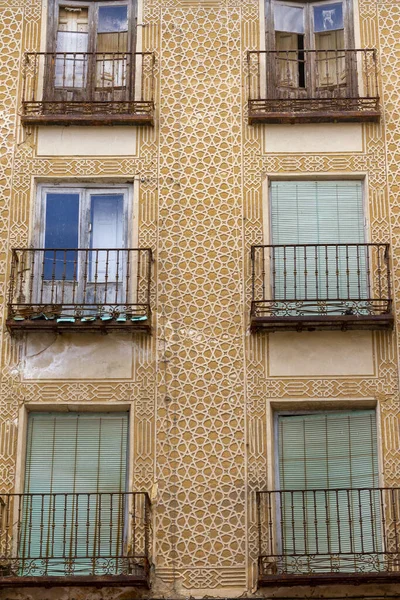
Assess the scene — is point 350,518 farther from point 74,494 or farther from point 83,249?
point 83,249

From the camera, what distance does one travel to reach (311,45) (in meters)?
18.4

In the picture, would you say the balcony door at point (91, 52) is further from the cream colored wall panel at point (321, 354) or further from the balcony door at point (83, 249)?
the cream colored wall panel at point (321, 354)

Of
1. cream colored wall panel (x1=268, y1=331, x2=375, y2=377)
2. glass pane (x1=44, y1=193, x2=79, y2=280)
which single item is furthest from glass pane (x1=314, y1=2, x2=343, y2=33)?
cream colored wall panel (x1=268, y1=331, x2=375, y2=377)

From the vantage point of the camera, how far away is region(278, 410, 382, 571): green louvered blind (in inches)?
622

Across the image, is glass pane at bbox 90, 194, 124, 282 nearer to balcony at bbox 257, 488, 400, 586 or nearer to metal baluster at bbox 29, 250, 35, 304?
metal baluster at bbox 29, 250, 35, 304

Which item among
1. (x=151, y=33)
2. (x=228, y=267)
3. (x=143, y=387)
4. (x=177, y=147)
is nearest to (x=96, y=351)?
(x=143, y=387)

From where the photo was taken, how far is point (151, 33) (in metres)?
18.4

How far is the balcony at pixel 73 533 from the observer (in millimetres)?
15602

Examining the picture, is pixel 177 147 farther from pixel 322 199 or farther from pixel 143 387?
pixel 143 387

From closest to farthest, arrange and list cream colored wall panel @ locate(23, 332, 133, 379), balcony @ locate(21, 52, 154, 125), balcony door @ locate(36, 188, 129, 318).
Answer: cream colored wall panel @ locate(23, 332, 133, 379) → balcony door @ locate(36, 188, 129, 318) → balcony @ locate(21, 52, 154, 125)

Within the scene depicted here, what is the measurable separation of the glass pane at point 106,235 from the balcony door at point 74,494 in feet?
6.60

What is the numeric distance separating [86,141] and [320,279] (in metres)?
3.81

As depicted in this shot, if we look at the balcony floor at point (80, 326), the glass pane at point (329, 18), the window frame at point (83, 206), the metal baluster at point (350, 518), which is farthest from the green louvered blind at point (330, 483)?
the glass pane at point (329, 18)

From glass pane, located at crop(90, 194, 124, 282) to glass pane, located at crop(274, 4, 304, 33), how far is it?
3562 mm
